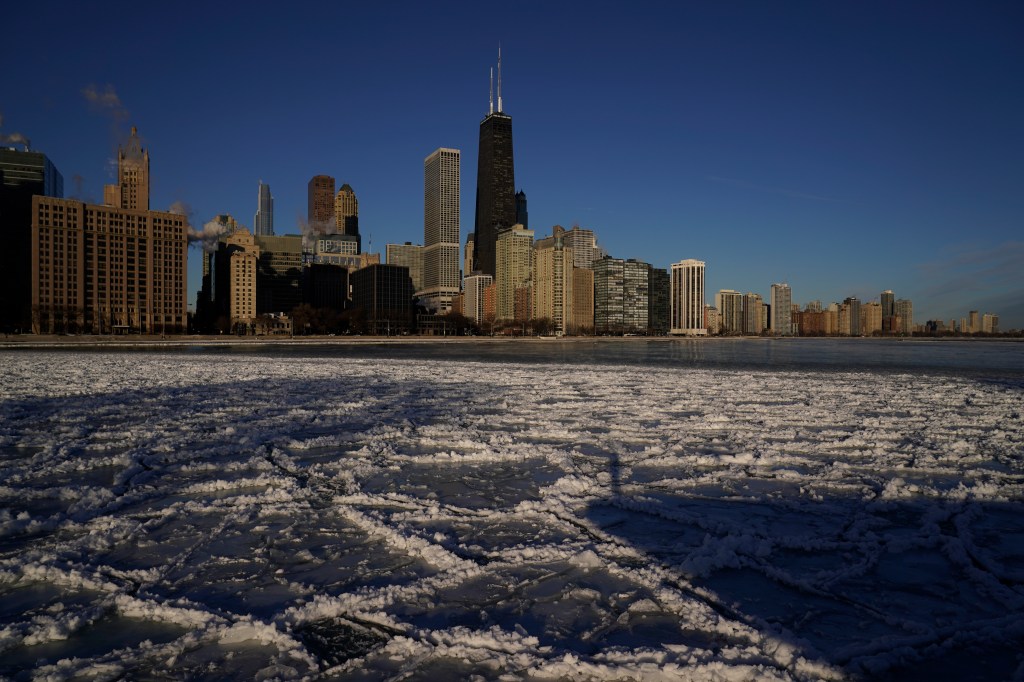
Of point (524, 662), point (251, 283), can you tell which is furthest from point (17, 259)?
point (524, 662)

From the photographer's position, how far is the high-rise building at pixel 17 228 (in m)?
135

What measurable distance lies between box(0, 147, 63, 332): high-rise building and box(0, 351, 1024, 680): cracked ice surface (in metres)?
158

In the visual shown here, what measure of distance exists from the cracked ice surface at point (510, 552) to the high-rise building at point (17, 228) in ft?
518

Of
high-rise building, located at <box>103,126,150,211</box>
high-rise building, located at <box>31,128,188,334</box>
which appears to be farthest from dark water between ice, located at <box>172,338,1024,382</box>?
high-rise building, located at <box>103,126,150,211</box>

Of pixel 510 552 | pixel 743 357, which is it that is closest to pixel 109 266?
pixel 743 357

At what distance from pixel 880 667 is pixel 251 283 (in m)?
200

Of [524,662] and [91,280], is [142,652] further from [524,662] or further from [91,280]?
[91,280]

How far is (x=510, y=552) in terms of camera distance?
4047 millimetres

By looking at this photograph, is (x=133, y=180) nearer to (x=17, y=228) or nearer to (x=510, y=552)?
(x=17, y=228)

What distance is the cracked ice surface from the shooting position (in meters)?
2.81

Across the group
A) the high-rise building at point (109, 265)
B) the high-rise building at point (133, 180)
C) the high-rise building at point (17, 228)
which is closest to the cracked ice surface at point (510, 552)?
the high-rise building at point (109, 265)

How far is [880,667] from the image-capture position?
107 inches

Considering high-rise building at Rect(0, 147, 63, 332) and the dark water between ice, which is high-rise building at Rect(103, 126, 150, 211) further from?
the dark water between ice

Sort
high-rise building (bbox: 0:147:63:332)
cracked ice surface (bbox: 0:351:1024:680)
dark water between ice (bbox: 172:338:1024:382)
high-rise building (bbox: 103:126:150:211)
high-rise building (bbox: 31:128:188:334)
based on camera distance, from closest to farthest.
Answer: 1. cracked ice surface (bbox: 0:351:1024:680)
2. dark water between ice (bbox: 172:338:1024:382)
3. high-rise building (bbox: 0:147:63:332)
4. high-rise building (bbox: 31:128:188:334)
5. high-rise building (bbox: 103:126:150:211)
